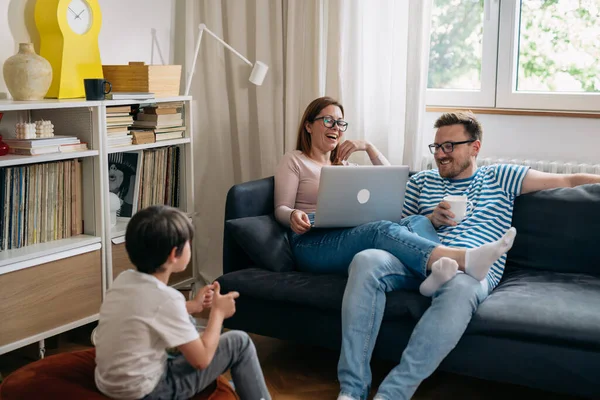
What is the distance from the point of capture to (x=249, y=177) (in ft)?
13.1

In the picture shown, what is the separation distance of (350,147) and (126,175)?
1.02 metres

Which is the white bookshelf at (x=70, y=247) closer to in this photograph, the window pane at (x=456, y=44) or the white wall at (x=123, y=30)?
the white wall at (x=123, y=30)

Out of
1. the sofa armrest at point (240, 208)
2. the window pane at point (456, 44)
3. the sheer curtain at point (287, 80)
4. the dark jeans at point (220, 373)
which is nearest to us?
the dark jeans at point (220, 373)

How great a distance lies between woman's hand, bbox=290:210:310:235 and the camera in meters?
A: 2.93

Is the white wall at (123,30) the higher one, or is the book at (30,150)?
the white wall at (123,30)

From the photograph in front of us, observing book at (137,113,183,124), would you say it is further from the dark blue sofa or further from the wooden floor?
the wooden floor

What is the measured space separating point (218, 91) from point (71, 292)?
1492 mm

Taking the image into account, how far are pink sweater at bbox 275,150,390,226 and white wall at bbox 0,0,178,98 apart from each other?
1.10 m

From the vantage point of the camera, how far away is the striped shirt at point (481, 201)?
279 centimetres

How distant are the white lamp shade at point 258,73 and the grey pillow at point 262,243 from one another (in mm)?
906

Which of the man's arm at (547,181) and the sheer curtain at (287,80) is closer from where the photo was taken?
the man's arm at (547,181)

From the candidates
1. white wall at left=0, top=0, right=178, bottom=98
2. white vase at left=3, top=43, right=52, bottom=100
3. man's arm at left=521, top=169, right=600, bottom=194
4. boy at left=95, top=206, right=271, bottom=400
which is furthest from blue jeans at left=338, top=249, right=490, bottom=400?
white wall at left=0, top=0, right=178, bottom=98

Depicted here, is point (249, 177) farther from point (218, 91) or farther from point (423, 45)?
point (423, 45)

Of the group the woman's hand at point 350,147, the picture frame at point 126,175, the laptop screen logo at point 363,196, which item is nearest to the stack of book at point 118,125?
the picture frame at point 126,175
